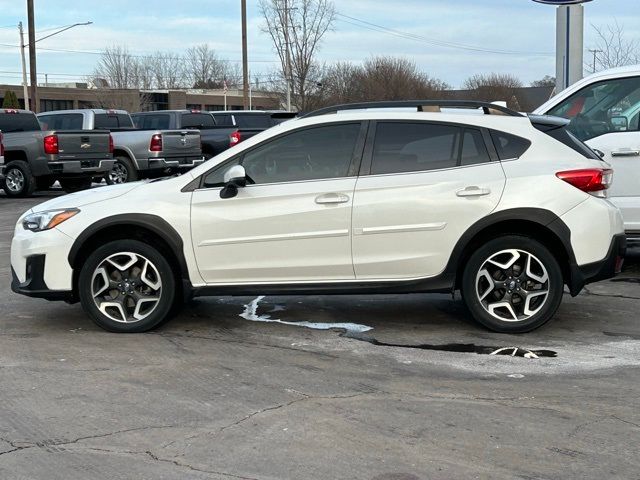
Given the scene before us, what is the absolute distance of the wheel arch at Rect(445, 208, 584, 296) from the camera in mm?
6602

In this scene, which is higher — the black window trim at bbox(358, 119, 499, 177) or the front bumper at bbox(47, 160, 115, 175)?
the black window trim at bbox(358, 119, 499, 177)

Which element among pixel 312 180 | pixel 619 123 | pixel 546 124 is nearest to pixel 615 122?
pixel 619 123

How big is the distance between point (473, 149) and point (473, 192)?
1.24 feet

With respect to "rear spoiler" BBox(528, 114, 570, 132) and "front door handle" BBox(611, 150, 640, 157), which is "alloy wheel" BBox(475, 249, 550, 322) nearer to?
"rear spoiler" BBox(528, 114, 570, 132)

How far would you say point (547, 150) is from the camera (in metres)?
6.77

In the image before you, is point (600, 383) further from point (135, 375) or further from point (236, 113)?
point (236, 113)

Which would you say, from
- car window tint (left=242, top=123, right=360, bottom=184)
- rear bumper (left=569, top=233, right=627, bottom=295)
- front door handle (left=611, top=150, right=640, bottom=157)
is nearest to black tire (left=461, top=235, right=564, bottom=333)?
rear bumper (left=569, top=233, right=627, bottom=295)

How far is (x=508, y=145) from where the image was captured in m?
6.80

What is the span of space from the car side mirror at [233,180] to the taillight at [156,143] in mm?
14566

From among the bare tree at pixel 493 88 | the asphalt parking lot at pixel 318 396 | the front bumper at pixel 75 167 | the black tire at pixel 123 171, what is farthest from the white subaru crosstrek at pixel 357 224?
the bare tree at pixel 493 88

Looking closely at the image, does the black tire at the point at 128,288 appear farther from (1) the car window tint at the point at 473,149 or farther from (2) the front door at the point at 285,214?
(1) the car window tint at the point at 473,149

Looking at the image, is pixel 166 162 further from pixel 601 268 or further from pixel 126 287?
pixel 601 268

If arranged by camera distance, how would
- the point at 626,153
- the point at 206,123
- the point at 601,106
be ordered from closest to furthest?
the point at 626,153 < the point at 601,106 < the point at 206,123

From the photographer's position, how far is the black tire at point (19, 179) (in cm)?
1953
